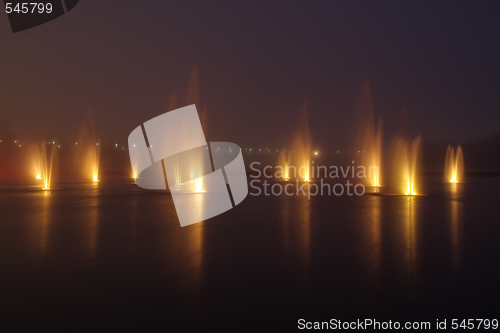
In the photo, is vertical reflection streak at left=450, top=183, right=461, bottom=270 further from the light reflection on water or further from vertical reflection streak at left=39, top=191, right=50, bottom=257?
vertical reflection streak at left=39, top=191, right=50, bottom=257

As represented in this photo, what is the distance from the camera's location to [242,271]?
15.7 feet

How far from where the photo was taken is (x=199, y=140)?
26703 millimetres

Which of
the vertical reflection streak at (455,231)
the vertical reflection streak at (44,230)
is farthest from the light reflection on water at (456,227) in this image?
the vertical reflection streak at (44,230)

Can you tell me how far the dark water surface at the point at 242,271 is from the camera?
3559 mm

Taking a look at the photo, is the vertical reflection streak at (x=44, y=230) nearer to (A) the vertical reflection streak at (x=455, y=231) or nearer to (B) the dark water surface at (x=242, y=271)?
(B) the dark water surface at (x=242, y=271)

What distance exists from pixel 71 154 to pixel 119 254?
183 feet

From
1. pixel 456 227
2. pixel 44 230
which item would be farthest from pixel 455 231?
pixel 44 230

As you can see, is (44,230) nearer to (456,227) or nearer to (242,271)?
(242,271)

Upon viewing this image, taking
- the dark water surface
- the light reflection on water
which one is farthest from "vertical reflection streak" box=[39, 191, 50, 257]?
the light reflection on water

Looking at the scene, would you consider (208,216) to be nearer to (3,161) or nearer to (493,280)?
(493,280)

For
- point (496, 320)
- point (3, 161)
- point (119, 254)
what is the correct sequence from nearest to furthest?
point (496, 320)
point (119, 254)
point (3, 161)

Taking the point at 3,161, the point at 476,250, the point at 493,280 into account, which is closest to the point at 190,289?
the point at 493,280

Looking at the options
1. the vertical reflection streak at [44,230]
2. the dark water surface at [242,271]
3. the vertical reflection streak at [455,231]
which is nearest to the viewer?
the dark water surface at [242,271]

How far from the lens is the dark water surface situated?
3.56 m
